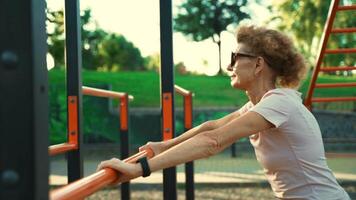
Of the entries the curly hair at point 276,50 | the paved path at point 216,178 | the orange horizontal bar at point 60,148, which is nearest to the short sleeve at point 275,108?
the curly hair at point 276,50

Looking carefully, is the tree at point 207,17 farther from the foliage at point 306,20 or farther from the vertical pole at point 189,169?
the vertical pole at point 189,169

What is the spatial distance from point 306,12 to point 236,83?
1749 centimetres

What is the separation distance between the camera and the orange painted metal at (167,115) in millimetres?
2047

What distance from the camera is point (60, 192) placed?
0.82m

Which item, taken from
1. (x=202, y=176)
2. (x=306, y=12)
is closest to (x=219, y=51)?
(x=306, y=12)

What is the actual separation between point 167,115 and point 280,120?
0.54 metres

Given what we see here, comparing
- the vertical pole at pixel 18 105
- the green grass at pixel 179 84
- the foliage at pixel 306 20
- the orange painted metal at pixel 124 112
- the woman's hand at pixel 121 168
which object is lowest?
the green grass at pixel 179 84

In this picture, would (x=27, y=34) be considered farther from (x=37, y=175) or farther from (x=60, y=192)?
(x=60, y=192)

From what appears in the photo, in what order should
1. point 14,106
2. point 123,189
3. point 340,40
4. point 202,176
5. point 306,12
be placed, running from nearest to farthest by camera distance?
point 14,106 → point 123,189 → point 202,176 → point 340,40 → point 306,12

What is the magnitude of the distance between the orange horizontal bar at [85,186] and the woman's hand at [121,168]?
0.5 inches

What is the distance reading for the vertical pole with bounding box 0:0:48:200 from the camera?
591 mm

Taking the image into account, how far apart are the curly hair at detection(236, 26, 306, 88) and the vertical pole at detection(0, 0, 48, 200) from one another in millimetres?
1360

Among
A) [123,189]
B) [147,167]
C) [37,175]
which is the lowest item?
[123,189]

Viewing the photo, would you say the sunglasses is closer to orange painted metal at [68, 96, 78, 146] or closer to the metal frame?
orange painted metal at [68, 96, 78, 146]
